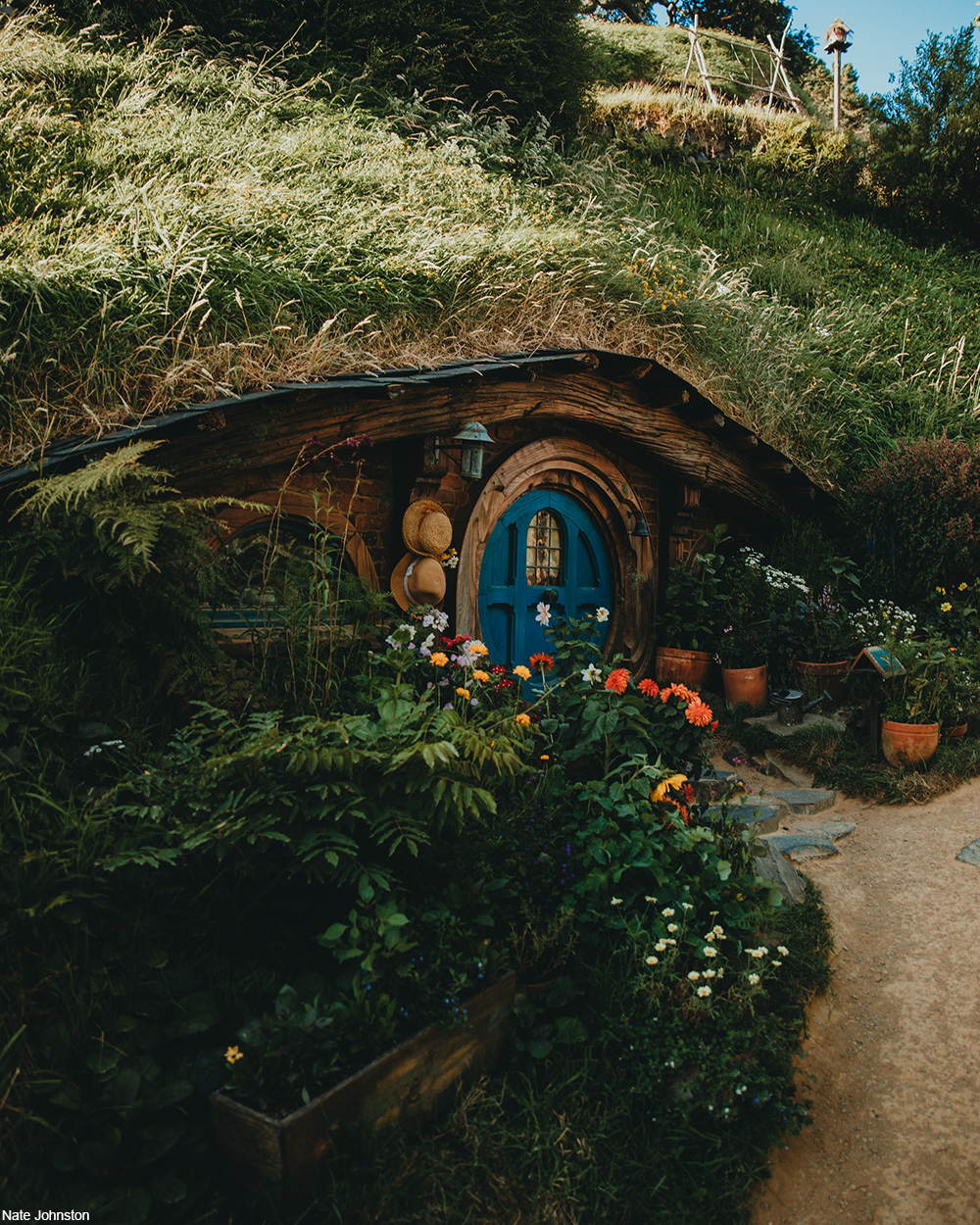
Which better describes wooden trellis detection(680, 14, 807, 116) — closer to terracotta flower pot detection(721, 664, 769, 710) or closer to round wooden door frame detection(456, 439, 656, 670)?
round wooden door frame detection(456, 439, 656, 670)

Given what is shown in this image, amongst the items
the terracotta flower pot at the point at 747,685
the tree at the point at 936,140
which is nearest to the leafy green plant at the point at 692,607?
the terracotta flower pot at the point at 747,685

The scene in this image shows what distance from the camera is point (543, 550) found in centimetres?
635

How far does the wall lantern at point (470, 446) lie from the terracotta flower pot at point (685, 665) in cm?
275

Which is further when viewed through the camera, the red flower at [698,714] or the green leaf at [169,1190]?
the red flower at [698,714]

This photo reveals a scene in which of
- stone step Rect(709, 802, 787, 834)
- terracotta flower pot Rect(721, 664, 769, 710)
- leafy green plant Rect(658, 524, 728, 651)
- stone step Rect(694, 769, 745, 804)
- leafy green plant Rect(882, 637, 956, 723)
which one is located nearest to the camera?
stone step Rect(694, 769, 745, 804)

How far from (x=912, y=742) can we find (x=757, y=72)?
75.2 ft

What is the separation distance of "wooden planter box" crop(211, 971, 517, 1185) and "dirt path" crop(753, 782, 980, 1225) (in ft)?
3.37

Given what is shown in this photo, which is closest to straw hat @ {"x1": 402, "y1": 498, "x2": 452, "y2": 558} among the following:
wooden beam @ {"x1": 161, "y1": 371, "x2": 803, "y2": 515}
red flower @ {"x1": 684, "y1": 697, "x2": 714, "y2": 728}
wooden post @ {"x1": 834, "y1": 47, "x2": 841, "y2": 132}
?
wooden beam @ {"x1": 161, "y1": 371, "x2": 803, "y2": 515}

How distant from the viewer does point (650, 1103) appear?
2.62 meters

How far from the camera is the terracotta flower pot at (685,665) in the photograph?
6.82 metres

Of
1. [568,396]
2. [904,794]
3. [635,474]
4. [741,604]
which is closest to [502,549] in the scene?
[568,396]

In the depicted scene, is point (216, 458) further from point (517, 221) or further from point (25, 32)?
point (25, 32)

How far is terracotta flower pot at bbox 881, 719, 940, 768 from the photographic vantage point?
18.1 feet

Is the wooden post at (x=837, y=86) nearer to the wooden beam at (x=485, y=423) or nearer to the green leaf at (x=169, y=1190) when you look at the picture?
the wooden beam at (x=485, y=423)
